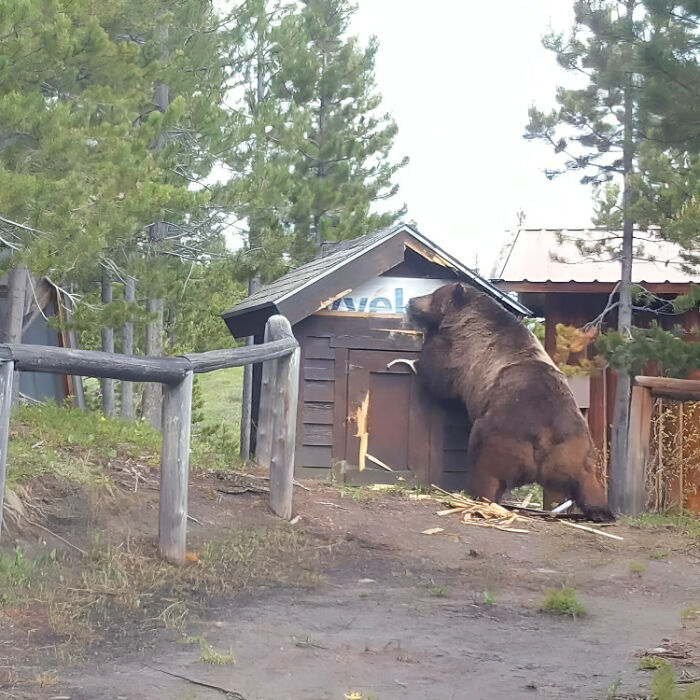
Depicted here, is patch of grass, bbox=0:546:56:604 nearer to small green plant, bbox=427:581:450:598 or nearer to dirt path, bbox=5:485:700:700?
dirt path, bbox=5:485:700:700

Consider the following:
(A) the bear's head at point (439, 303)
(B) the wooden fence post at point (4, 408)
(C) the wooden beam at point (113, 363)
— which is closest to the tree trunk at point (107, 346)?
(A) the bear's head at point (439, 303)

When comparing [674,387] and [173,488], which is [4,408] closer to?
[173,488]

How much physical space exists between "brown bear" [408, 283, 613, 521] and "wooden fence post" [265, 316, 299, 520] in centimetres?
266

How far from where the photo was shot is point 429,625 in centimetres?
525

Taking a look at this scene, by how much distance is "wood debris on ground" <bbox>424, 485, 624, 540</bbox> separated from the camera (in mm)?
8797

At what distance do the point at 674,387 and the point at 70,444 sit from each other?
19.6 ft

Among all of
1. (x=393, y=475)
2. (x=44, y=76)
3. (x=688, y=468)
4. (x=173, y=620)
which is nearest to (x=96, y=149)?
(x=44, y=76)

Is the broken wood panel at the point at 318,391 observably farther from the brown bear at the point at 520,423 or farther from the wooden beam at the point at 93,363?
the wooden beam at the point at 93,363

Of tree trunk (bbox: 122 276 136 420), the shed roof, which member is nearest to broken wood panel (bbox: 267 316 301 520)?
the shed roof

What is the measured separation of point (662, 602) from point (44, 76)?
7.65 m

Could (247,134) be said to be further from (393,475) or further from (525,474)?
(525,474)

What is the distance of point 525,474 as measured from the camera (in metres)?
10.0

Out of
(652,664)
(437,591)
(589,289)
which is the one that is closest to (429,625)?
(437,591)

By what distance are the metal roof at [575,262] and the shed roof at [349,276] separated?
2378 mm
